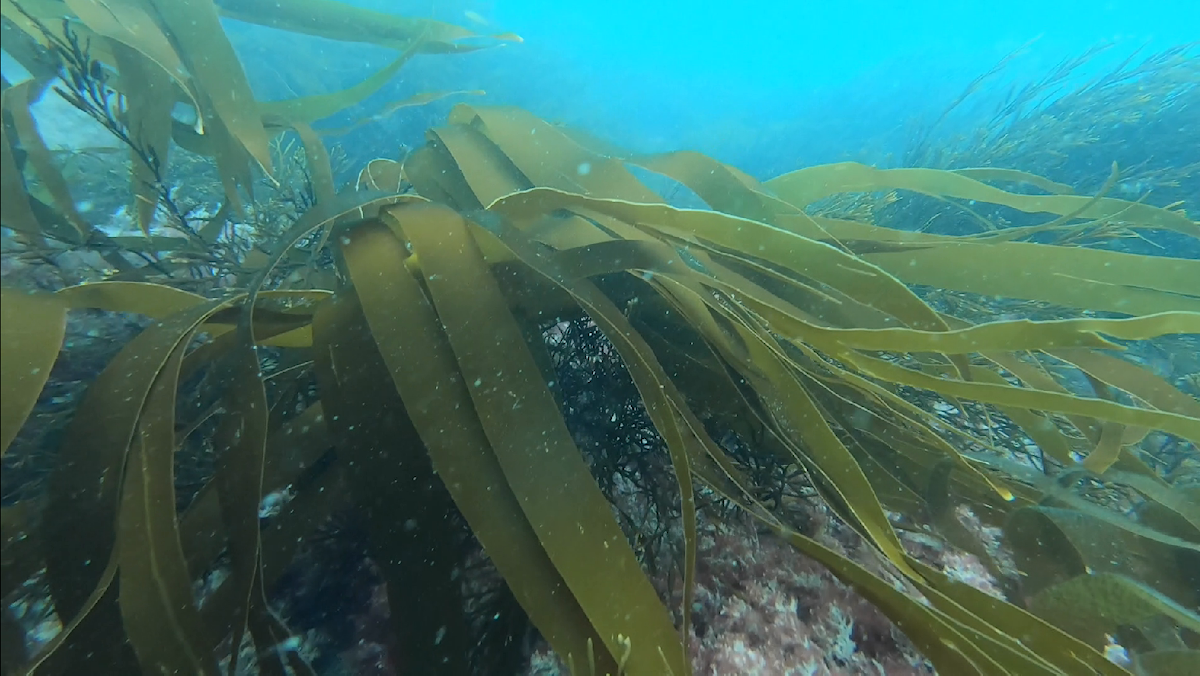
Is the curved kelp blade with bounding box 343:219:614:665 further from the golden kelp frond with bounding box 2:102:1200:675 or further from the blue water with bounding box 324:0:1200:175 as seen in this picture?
the blue water with bounding box 324:0:1200:175

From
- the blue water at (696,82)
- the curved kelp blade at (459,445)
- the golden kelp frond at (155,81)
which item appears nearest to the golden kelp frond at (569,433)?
the curved kelp blade at (459,445)

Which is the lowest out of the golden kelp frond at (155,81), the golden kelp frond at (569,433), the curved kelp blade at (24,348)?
the golden kelp frond at (569,433)

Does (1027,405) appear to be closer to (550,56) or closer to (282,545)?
(282,545)

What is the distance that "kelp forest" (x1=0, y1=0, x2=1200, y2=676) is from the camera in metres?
0.83

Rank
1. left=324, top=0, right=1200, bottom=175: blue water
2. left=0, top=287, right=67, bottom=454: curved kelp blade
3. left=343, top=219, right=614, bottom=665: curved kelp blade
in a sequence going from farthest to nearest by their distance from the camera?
left=324, top=0, right=1200, bottom=175: blue water → left=343, top=219, right=614, bottom=665: curved kelp blade → left=0, top=287, right=67, bottom=454: curved kelp blade

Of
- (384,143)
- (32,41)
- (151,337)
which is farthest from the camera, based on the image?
(384,143)

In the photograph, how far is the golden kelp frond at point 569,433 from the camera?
82 centimetres

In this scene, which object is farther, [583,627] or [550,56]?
[550,56]

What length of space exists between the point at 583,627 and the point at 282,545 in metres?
0.63

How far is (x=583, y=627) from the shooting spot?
2.71 ft

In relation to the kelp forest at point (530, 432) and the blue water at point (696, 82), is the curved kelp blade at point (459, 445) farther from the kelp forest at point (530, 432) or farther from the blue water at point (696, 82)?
the blue water at point (696, 82)

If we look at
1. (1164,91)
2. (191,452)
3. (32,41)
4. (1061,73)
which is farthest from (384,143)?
(1164,91)

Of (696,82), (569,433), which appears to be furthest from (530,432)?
(696,82)

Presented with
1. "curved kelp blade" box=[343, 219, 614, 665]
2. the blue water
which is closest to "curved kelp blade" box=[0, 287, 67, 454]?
"curved kelp blade" box=[343, 219, 614, 665]
